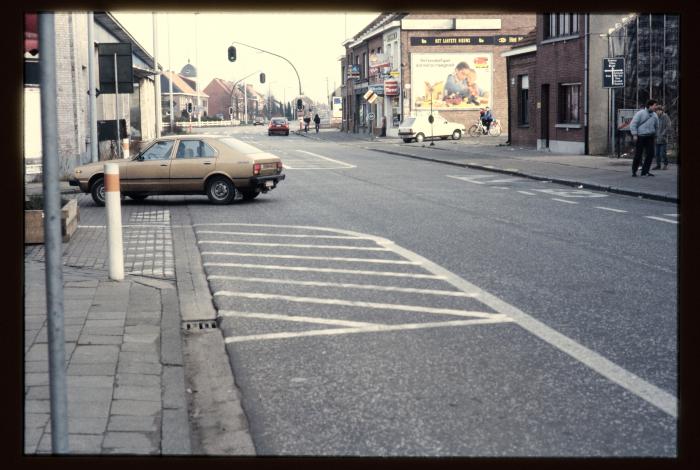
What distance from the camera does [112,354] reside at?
6.22 meters

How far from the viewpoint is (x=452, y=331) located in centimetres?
703

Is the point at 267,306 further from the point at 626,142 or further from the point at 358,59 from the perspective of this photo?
the point at 358,59

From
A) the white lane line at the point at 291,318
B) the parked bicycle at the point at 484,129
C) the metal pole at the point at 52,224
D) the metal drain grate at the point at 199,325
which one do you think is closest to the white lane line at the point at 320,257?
the white lane line at the point at 291,318

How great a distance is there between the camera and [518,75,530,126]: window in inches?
1563

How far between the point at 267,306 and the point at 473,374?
2768mm

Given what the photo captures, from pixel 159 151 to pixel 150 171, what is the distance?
43cm

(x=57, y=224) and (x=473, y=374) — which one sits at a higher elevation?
(x=57, y=224)

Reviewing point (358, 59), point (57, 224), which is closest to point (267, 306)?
point (57, 224)

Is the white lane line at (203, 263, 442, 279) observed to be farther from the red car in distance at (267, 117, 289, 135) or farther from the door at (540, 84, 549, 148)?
the red car in distance at (267, 117, 289, 135)

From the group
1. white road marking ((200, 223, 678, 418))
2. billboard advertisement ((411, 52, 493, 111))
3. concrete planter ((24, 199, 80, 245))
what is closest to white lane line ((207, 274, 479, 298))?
white road marking ((200, 223, 678, 418))

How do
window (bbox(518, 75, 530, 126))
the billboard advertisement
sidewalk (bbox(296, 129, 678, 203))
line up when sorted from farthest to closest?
the billboard advertisement < window (bbox(518, 75, 530, 126)) < sidewalk (bbox(296, 129, 678, 203))

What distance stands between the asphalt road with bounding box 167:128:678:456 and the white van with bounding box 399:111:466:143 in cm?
3731

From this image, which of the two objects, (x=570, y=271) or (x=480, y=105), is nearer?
(x=570, y=271)

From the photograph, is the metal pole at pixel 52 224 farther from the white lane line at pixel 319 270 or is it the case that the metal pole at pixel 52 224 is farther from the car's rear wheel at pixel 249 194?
the car's rear wheel at pixel 249 194
